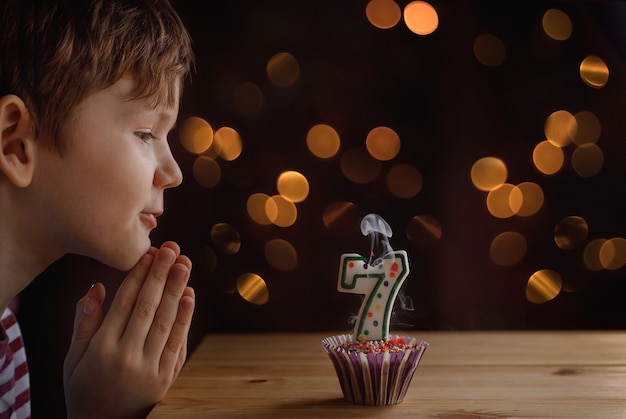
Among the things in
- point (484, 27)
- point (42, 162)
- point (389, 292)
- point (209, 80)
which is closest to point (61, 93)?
point (42, 162)

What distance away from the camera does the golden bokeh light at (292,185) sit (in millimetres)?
1668

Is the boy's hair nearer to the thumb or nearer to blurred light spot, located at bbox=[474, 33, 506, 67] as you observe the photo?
the thumb

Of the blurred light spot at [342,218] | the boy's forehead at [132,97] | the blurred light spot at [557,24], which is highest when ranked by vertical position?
the blurred light spot at [557,24]

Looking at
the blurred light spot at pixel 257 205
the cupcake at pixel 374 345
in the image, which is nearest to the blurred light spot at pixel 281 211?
the blurred light spot at pixel 257 205

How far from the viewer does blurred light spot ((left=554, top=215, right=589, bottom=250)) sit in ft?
5.50

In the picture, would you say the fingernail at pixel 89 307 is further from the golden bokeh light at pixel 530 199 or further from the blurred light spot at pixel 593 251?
the blurred light spot at pixel 593 251

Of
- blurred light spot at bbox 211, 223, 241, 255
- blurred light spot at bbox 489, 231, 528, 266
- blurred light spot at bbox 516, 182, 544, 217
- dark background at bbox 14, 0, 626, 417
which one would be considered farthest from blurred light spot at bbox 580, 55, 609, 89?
blurred light spot at bbox 211, 223, 241, 255

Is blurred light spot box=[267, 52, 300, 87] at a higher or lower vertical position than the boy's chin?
higher

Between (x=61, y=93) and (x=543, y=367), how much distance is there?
0.87m

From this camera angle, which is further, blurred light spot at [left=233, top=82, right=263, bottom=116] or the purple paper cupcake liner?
blurred light spot at [left=233, top=82, right=263, bottom=116]

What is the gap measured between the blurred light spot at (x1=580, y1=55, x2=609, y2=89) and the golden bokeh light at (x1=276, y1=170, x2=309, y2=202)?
0.71m

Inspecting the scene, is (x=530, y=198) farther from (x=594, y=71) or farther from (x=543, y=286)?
(x=594, y=71)

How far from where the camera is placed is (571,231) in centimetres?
168

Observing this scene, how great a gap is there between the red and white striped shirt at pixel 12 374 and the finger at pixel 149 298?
0.32 m
